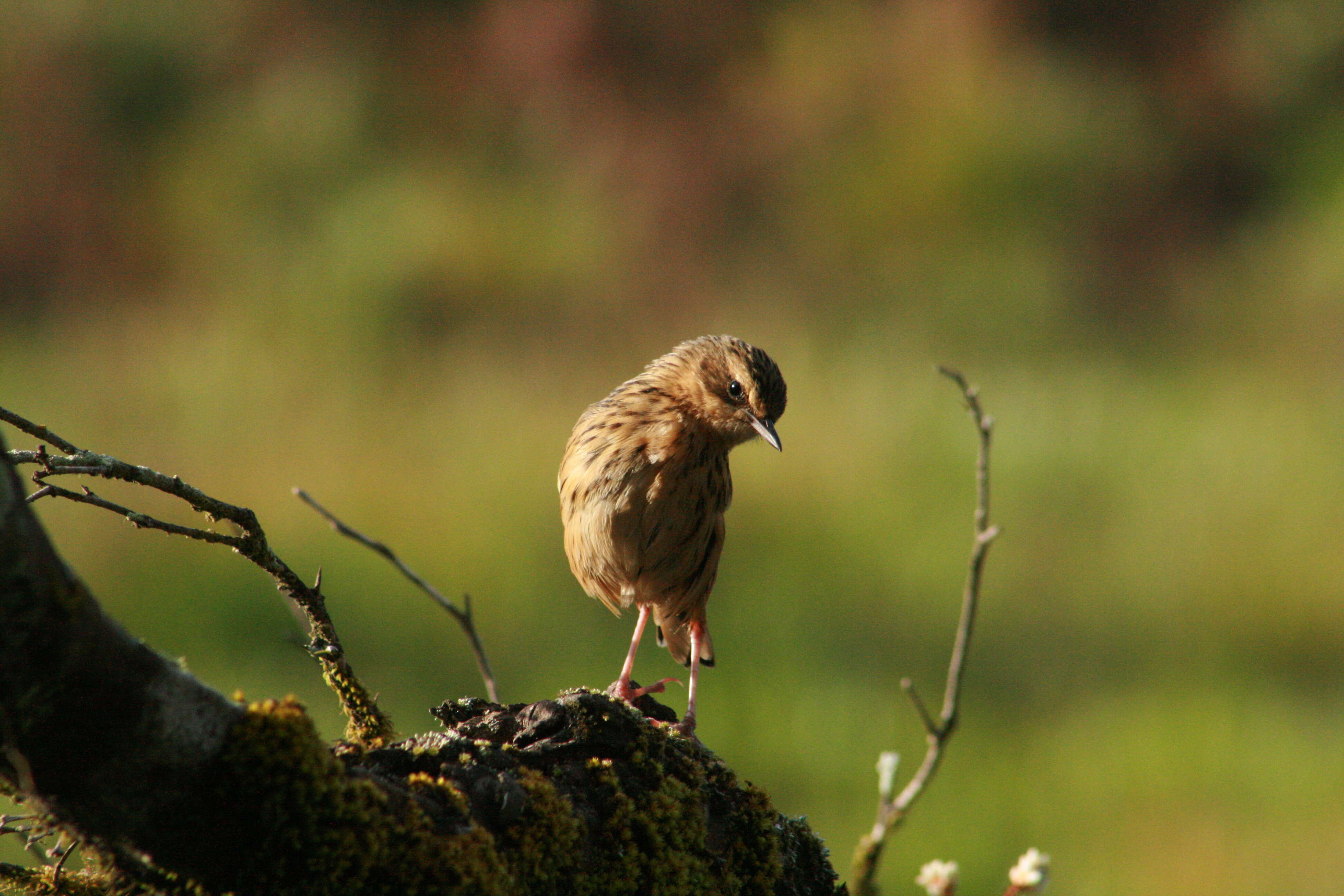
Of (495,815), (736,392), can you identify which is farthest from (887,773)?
(736,392)

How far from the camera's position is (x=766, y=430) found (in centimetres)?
416

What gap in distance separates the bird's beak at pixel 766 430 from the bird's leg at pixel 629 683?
72 cm

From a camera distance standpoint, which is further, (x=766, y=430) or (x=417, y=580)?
(x=766, y=430)

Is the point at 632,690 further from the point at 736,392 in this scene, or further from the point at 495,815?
the point at 495,815

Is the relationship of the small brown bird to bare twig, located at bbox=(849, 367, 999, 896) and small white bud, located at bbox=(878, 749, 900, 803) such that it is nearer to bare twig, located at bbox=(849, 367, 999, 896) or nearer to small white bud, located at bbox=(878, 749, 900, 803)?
small white bud, located at bbox=(878, 749, 900, 803)

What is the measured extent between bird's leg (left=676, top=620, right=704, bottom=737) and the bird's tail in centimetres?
2

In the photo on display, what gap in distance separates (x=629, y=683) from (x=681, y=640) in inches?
30.7

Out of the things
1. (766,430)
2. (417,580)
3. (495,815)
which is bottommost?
(495,815)

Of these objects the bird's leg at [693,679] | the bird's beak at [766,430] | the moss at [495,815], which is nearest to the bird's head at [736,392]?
the bird's beak at [766,430]

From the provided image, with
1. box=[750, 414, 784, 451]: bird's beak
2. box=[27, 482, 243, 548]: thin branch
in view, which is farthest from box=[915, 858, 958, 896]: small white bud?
box=[750, 414, 784, 451]: bird's beak

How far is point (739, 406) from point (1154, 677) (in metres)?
4.35

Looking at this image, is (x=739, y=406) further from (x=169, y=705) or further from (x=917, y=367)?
(x=917, y=367)

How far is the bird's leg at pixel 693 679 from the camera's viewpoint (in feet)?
11.7

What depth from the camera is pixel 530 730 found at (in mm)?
2521
